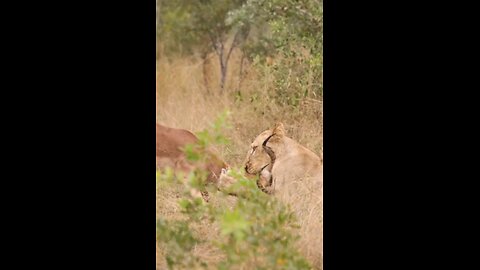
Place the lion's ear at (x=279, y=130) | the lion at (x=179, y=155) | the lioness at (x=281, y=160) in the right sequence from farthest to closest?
the lion's ear at (x=279, y=130)
the lioness at (x=281, y=160)
the lion at (x=179, y=155)

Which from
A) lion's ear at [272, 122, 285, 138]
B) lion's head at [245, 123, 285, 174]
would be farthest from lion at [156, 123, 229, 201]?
lion's ear at [272, 122, 285, 138]

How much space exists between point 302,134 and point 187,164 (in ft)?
2.32

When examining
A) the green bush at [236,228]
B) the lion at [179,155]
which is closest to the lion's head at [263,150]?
the lion at [179,155]

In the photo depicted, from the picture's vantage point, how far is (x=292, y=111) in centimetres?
445

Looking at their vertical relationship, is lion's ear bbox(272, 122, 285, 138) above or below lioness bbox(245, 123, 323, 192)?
above

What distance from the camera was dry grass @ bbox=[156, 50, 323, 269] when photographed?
3672mm

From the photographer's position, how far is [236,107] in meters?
4.74

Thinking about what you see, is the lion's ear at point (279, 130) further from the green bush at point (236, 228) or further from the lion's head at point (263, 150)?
the green bush at point (236, 228)

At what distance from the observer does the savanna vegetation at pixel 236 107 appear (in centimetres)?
341

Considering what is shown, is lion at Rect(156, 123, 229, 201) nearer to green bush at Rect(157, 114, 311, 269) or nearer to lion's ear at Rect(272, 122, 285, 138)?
green bush at Rect(157, 114, 311, 269)

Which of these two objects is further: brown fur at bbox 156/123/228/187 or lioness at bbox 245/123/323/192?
lioness at bbox 245/123/323/192
